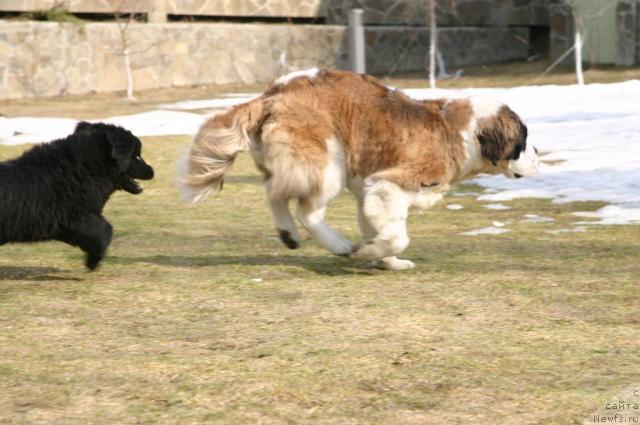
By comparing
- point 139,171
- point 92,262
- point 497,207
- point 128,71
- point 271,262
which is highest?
point 139,171

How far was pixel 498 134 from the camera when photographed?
6617 millimetres

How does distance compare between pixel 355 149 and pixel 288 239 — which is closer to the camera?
pixel 355 149

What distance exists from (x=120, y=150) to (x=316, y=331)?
81.8 inches

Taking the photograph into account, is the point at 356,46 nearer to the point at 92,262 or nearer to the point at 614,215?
the point at 614,215

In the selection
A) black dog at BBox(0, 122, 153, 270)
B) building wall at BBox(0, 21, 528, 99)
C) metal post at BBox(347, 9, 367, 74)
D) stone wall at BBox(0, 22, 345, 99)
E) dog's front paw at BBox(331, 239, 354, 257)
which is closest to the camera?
black dog at BBox(0, 122, 153, 270)

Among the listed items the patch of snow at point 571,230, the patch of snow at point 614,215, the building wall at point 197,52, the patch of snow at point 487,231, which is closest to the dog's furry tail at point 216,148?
the patch of snow at point 487,231

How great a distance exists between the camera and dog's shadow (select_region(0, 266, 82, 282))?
6.36 metres

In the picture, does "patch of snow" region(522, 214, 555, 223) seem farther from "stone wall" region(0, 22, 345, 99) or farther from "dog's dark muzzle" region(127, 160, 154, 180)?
"stone wall" region(0, 22, 345, 99)

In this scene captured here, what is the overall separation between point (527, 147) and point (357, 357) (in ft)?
9.18

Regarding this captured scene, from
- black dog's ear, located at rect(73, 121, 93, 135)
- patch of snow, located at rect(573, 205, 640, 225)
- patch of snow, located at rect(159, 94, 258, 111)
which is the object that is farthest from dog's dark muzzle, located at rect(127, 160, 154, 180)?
patch of snow, located at rect(159, 94, 258, 111)

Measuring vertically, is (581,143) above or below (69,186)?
below

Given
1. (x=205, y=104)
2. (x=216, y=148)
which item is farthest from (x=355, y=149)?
(x=205, y=104)

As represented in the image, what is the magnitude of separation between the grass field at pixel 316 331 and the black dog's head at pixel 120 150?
0.56 metres

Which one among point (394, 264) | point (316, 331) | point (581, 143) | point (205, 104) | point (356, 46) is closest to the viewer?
point (316, 331)
